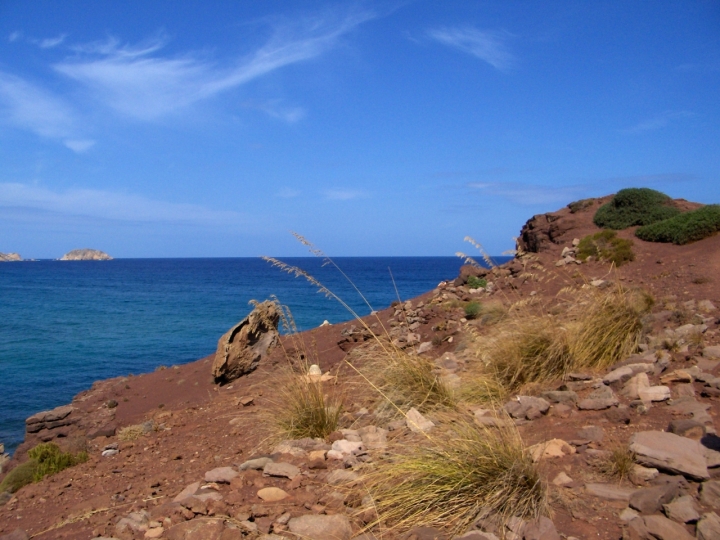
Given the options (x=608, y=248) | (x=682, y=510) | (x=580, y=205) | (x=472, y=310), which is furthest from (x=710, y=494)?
(x=580, y=205)

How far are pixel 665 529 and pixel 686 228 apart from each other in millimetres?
14944

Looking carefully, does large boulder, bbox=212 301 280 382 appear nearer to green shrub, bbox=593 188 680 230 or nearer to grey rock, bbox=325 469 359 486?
grey rock, bbox=325 469 359 486

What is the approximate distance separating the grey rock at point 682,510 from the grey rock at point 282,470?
2733 millimetres

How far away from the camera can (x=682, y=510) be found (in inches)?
136

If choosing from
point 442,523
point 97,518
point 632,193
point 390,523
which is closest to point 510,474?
point 442,523

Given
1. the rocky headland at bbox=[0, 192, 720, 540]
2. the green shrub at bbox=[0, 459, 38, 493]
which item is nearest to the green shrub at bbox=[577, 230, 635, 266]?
the rocky headland at bbox=[0, 192, 720, 540]

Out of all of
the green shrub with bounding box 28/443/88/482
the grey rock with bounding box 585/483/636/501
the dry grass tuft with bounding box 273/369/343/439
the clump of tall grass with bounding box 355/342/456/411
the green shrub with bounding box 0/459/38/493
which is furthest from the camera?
the green shrub with bounding box 28/443/88/482

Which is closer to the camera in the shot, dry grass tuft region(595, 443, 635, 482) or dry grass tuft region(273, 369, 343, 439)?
dry grass tuft region(595, 443, 635, 482)

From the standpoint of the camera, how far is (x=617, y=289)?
8.20 meters

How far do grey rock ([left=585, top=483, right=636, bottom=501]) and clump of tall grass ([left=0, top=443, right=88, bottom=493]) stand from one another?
7116 millimetres

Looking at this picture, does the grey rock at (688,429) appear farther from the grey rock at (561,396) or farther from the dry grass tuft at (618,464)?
the grey rock at (561,396)

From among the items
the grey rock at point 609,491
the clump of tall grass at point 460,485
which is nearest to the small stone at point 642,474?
the grey rock at point 609,491

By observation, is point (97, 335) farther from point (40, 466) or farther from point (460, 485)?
point (460, 485)

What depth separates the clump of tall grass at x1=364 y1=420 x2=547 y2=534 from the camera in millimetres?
3729
